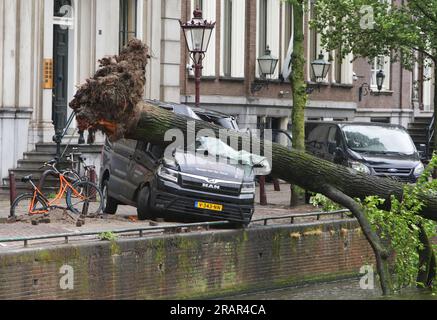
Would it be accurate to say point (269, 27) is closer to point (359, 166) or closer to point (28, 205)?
point (359, 166)

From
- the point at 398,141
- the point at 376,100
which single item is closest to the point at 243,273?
the point at 398,141

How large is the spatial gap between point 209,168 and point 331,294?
269cm

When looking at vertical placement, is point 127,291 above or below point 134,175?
below

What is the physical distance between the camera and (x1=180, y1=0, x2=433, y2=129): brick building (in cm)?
3550

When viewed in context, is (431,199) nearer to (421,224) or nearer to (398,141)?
(421,224)

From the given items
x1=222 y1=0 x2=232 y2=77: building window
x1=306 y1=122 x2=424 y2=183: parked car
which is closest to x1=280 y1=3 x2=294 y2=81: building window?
x1=222 y1=0 x2=232 y2=77: building window

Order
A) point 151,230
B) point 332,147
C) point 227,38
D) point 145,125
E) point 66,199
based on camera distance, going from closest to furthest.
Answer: point 145,125 → point 151,230 → point 66,199 → point 332,147 → point 227,38

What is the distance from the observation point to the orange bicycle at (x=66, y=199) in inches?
828

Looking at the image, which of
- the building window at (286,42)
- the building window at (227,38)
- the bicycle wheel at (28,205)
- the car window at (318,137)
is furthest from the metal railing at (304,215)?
the building window at (286,42)

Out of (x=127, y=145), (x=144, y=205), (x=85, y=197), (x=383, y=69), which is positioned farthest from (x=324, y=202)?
(x=383, y=69)

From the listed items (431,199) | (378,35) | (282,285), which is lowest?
(282,285)

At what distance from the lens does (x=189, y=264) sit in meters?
19.2
